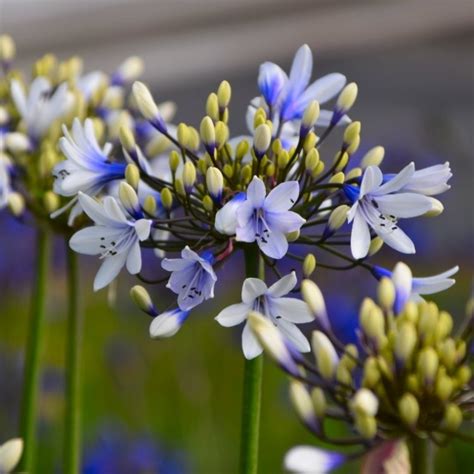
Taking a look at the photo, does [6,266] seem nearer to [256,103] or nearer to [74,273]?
[74,273]

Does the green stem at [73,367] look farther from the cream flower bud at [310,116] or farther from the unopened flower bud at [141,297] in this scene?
the cream flower bud at [310,116]

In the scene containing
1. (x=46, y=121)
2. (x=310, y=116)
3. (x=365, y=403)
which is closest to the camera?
(x=365, y=403)

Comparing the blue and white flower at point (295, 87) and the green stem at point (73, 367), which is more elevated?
the blue and white flower at point (295, 87)

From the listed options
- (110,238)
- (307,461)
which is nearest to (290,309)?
(110,238)

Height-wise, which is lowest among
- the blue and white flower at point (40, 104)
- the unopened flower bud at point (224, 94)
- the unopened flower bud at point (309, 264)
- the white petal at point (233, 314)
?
the white petal at point (233, 314)

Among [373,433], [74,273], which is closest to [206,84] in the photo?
[74,273]

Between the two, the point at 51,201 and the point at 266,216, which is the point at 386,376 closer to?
the point at 266,216

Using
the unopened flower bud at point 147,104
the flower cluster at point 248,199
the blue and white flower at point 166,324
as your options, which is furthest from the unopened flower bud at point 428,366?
the unopened flower bud at point 147,104
